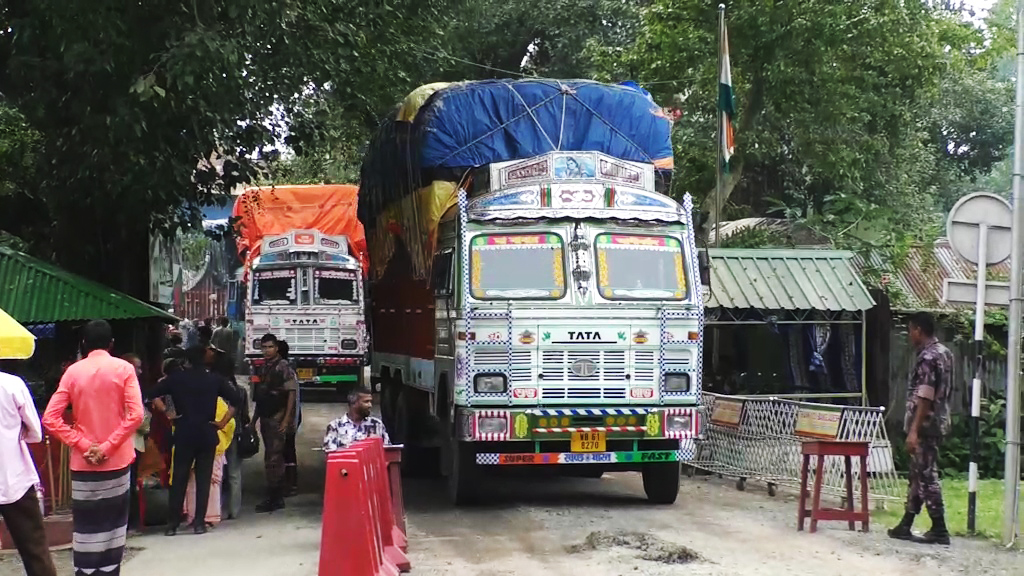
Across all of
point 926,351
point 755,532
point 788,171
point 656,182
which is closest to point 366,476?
point 755,532

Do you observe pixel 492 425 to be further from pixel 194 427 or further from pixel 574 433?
pixel 194 427

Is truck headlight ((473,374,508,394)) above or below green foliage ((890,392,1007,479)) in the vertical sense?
above

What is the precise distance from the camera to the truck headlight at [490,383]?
11.1 m

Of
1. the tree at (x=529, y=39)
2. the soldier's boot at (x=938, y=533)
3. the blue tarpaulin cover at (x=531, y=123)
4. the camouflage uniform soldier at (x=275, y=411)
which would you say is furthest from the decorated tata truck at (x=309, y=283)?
the soldier's boot at (x=938, y=533)

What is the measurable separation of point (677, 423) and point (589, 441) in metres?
0.87

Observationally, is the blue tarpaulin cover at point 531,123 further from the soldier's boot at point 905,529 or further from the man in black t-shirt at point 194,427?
the soldier's boot at point 905,529

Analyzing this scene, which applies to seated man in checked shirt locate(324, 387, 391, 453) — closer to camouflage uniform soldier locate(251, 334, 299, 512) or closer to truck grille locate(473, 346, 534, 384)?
truck grille locate(473, 346, 534, 384)

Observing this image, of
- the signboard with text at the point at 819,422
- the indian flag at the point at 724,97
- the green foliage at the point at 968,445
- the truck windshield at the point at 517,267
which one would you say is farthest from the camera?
the indian flag at the point at 724,97

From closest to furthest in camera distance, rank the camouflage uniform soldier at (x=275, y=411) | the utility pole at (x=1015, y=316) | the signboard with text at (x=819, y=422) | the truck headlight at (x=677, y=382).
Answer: the utility pole at (x=1015, y=316), the truck headlight at (x=677, y=382), the camouflage uniform soldier at (x=275, y=411), the signboard with text at (x=819, y=422)

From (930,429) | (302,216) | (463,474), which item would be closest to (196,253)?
(302,216)

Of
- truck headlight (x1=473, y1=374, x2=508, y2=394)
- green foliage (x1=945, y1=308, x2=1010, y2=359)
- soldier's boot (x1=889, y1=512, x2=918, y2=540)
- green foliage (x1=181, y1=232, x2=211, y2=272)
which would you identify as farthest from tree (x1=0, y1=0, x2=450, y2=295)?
green foliage (x1=181, y1=232, x2=211, y2=272)

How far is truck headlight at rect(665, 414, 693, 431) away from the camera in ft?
37.4

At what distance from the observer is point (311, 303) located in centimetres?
2430

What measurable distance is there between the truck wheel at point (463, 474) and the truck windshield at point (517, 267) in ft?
5.04
